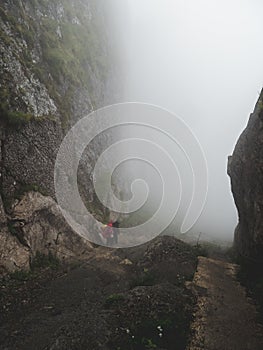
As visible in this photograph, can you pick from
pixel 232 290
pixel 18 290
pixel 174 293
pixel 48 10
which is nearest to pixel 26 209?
pixel 18 290

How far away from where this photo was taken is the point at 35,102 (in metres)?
22.3

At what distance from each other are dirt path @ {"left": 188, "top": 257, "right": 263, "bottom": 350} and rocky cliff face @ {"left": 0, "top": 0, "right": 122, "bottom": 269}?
952cm

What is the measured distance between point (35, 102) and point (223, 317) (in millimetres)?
17774

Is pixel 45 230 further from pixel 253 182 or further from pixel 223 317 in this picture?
pixel 253 182

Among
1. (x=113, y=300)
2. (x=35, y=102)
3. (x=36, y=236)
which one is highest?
(x=35, y=102)

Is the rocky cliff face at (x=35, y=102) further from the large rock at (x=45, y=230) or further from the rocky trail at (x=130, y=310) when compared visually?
the rocky trail at (x=130, y=310)

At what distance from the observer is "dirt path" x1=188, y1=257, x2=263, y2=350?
11055mm

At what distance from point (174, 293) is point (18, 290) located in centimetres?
730

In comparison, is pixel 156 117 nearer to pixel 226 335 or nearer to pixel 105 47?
pixel 105 47

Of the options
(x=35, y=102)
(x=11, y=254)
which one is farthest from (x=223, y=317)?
(x=35, y=102)

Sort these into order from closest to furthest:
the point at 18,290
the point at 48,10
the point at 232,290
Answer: the point at 18,290, the point at 232,290, the point at 48,10

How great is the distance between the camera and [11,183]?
59.6ft

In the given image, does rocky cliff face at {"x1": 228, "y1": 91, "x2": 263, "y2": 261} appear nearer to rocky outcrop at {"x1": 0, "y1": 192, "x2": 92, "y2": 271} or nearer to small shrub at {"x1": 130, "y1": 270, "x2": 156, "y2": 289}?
small shrub at {"x1": 130, "y1": 270, "x2": 156, "y2": 289}

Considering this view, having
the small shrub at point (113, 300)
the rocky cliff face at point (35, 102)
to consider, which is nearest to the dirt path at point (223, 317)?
the small shrub at point (113, 300)
